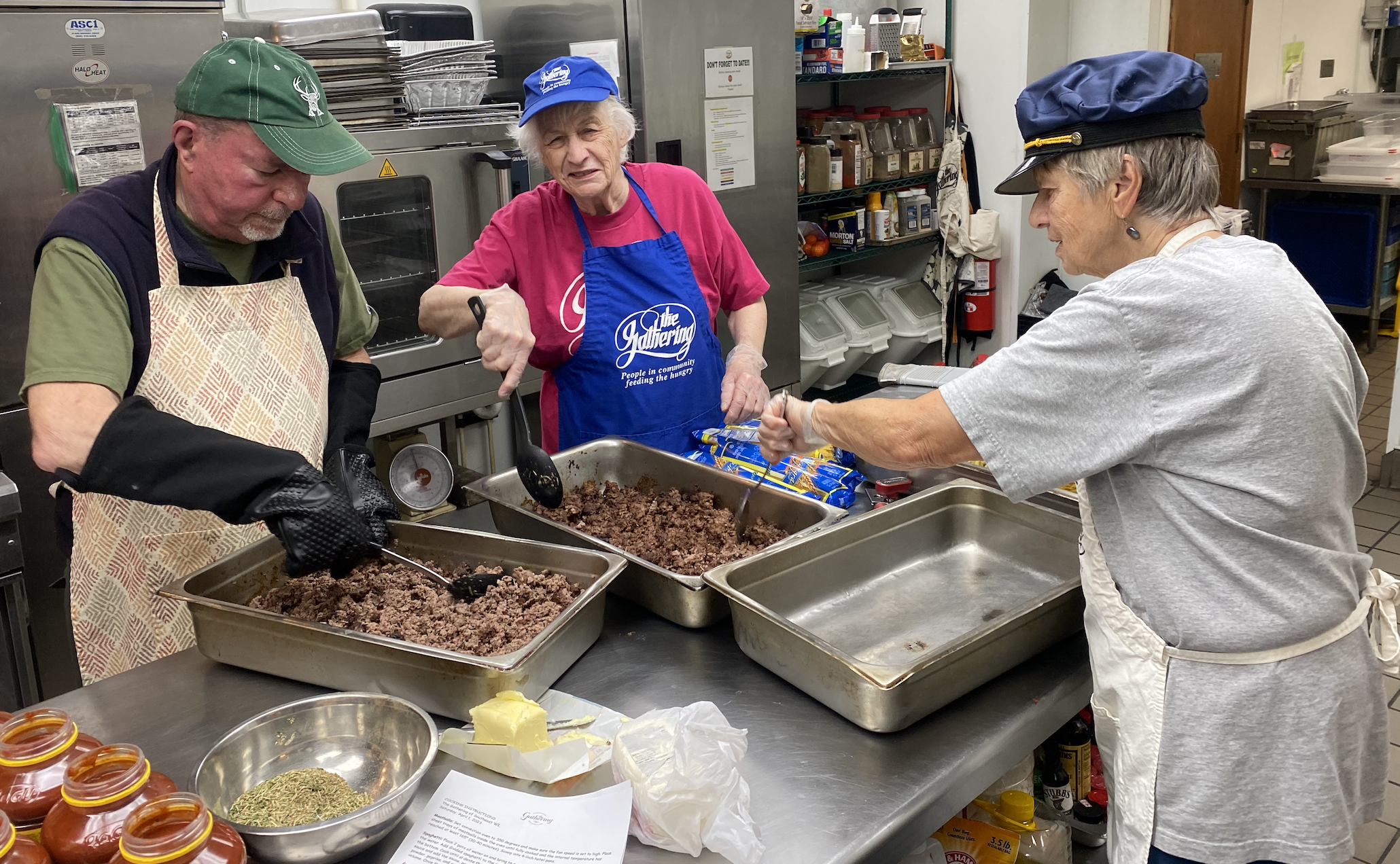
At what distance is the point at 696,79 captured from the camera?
396cm

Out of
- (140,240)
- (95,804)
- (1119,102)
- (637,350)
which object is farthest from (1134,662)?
(140,240)

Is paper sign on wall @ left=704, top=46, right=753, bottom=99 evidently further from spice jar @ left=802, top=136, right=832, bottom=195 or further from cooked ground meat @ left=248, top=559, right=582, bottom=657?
cooked ground meat @ left=248, top=559, right=582, bottom=657

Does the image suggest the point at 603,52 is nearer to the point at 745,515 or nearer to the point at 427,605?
the point at 745,515

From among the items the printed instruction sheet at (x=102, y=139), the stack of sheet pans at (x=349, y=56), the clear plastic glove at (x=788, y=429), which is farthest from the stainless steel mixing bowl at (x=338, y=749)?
the stack of sheet pans at (x=349, y=56)

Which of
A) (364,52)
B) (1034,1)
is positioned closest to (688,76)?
(364,52)

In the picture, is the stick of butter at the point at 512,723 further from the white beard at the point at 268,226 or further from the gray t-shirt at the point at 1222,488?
the white beard at the point at 268,226

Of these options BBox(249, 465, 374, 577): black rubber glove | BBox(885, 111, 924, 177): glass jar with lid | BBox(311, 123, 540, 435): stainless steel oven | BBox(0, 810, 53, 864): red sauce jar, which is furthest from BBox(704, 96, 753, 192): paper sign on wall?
BBox(0, 810, 53, 864): red sauce jar

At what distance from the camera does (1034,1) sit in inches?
212

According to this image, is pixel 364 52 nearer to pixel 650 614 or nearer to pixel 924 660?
pixel 650 614

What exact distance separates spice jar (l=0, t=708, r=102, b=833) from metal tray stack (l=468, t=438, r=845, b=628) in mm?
818

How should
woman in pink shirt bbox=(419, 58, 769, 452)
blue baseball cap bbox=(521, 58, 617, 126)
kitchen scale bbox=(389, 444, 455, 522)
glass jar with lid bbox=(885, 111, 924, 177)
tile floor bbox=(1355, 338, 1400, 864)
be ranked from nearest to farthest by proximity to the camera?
blue baseball cap bbox=(521, 58, 617, 126)
woman in pink shirt bbox=(419, 58, 769, 452)
tile floor bbox=(1355, 338, 1400, 864)
kitchen scale bbox=(389, 444, 455, 522)
glass jar with lid bbox=(885, 111, 924, 177)

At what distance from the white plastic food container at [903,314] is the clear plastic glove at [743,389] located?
123 inches

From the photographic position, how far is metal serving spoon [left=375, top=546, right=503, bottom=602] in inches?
66.7

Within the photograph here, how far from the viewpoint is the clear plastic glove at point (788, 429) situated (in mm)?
Result: 1802
